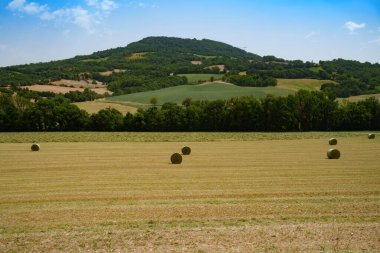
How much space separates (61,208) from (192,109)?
59.1m

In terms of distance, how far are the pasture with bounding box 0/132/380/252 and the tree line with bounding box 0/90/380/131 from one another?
4576 centimetres

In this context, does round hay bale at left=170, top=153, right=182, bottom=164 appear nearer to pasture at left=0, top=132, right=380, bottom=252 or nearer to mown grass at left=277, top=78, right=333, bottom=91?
pasture at left=0, top=132, right=380, bottom=252

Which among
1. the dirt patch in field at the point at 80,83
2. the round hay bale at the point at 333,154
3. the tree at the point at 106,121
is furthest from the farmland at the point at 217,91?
the round hay bale at the point at 333,154

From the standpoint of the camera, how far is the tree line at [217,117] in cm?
7162

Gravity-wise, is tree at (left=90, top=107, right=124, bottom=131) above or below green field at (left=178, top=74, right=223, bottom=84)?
below

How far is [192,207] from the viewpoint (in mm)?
15367

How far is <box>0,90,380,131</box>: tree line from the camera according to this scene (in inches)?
2820

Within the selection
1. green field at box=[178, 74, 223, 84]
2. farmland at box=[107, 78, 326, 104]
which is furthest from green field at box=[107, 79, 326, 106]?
green field at box=[178, 74, 223, 84]

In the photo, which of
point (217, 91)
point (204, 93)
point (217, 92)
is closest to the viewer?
point (204, 93)

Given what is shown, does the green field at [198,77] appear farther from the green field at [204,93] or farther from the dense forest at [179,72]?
the green field at [204,93]

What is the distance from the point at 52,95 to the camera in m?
111

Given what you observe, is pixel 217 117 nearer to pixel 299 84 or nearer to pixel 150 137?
pixel 150 137

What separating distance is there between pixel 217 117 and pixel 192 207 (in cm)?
5906

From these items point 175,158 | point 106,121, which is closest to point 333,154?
point 175,158
